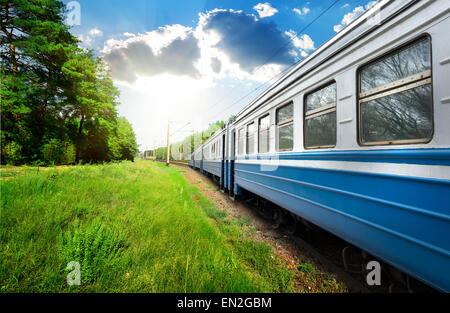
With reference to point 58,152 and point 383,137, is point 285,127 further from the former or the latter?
point 58,152

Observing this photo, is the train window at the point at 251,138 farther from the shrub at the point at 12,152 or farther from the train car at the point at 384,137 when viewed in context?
the shrub at the point at 12,152

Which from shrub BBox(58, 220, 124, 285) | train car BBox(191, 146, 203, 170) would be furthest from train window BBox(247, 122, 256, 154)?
train car BBox(191, 146, 203, 170)

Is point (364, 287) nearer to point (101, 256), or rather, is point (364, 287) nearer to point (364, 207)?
point (364, 207)

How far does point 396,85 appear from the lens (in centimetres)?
171

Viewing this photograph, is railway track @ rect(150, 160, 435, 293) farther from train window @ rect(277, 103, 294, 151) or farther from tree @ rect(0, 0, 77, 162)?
tree @ rect(0, 0, 77, 162)

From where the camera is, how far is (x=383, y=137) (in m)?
1.82

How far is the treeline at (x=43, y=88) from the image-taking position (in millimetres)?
8648

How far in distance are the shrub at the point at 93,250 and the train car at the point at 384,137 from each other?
273cm

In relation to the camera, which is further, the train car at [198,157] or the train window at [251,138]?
the train car at [198,157]

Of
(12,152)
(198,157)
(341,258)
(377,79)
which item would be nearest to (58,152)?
(12,152)

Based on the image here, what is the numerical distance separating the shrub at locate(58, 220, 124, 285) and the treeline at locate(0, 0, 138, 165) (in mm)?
10231

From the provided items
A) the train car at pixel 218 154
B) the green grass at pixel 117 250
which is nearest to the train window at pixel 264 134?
the green grass at pixel 117 250

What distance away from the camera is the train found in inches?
53.0
